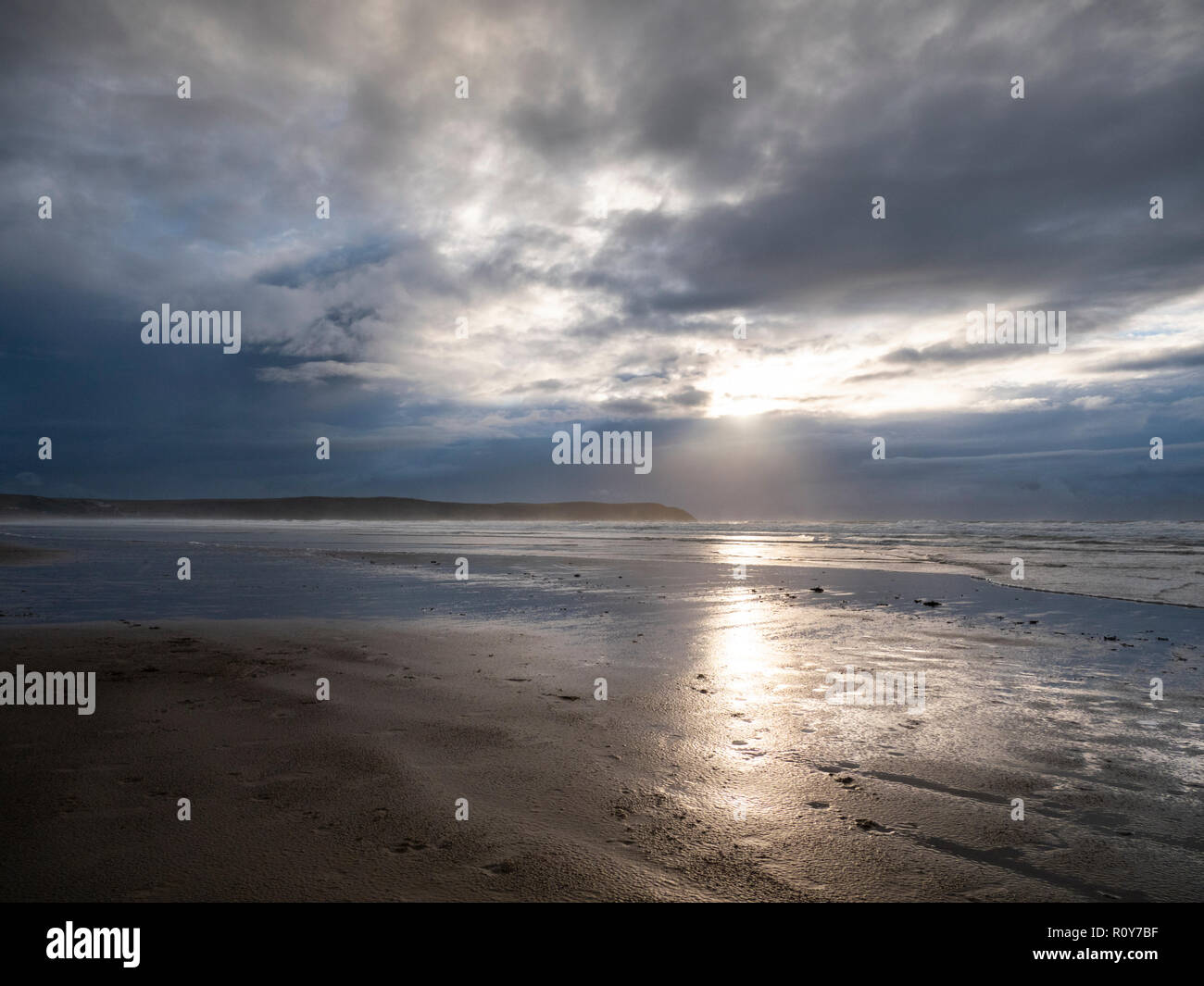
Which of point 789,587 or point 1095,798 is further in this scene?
point 789,587

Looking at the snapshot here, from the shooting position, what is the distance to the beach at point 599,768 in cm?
342

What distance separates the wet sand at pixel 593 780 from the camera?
3396 mm

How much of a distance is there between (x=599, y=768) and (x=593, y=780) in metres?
0.24

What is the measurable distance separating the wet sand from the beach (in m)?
0.02

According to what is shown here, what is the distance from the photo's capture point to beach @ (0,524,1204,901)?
3416 mm

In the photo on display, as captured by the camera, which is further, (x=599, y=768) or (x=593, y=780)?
(x=599, y=768)

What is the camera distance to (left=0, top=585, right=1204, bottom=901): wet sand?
340cm

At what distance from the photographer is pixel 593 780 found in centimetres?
471

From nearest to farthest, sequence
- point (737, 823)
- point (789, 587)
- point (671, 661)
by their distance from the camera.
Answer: point (737, 823)
point (671, 661)
point (789, 587)

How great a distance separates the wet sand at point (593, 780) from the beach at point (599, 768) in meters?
0.02

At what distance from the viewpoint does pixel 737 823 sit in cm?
400
